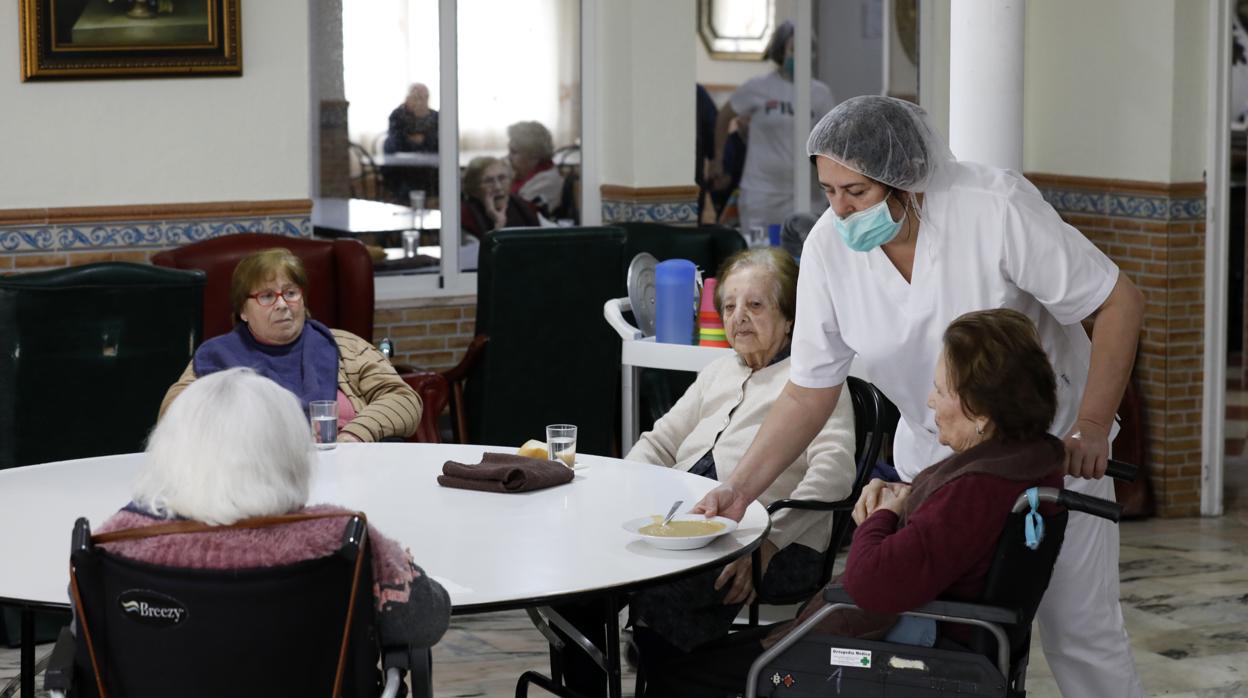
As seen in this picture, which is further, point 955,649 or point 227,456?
point 955,649

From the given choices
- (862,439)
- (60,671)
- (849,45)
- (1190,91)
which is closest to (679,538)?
(862,439)

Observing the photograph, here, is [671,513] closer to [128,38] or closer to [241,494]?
[241,494]

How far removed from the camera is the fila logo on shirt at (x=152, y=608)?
2209 millimetres

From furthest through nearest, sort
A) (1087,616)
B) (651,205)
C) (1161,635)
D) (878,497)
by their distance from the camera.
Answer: (651,205) < (1161,635) < (1087,616) < (878,497)

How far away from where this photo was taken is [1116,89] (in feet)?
20.0

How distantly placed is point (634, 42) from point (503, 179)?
Answer: 30.1 inches

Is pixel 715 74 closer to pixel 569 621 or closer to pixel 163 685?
pixel 569 621

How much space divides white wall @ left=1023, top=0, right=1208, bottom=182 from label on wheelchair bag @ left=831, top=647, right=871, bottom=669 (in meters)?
3.77

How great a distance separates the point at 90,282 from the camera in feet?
14.6

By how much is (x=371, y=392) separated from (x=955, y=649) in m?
2.21

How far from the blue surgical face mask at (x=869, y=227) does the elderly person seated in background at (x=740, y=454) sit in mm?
620

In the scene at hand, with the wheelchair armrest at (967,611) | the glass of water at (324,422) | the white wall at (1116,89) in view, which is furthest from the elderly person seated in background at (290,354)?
the white wall at (1116,89)

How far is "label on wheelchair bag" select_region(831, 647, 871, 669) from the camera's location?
265 cm

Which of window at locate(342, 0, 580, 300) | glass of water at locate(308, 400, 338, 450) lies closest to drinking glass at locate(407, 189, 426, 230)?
window at locate(342, 0, 580, 300)
